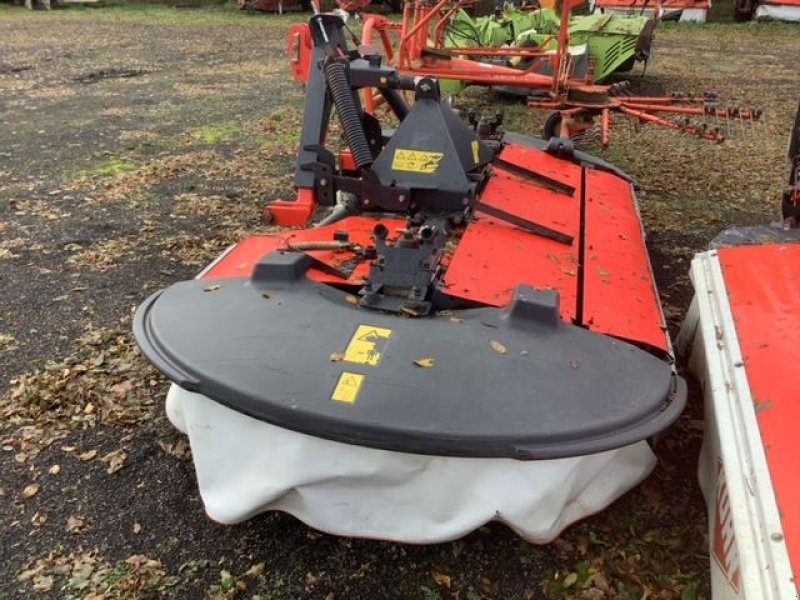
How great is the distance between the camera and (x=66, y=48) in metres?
11.7

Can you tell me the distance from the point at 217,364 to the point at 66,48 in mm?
11572

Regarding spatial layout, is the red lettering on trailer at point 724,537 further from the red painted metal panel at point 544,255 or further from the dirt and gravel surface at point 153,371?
the red painted metal panel at point 544,255

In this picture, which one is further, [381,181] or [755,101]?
[755,101]

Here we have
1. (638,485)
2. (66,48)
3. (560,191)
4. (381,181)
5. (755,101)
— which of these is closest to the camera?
(638,485)

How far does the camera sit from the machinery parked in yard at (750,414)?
1.53m

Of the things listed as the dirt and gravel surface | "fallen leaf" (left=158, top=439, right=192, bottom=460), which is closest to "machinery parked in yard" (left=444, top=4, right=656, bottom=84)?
the dirt and gravel surface

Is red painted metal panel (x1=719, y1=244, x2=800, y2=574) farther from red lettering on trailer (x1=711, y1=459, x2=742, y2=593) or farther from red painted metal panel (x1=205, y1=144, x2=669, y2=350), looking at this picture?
red painted metal panel (x1=205, y1=144, x2=669, y2=350)

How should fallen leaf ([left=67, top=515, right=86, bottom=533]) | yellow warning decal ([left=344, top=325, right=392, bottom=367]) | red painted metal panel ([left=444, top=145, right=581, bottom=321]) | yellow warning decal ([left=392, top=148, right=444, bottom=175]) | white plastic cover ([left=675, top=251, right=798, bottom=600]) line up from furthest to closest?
yellow warning decal ([left=392, top=148, right=444, bottom=175])
red painted metal panel ([left=444, top=145, right=581, bottom=321])
fallen leaf ([left=67, top=515, right=86, bottom=533])
yellow warning decal ([left=344, top=325, right=392, bottom=367])
white plastic cover ([left=675, top=251, right=798, bottom=600])

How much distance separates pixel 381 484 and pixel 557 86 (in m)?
4.53

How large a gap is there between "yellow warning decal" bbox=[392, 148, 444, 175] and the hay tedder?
1561 mm

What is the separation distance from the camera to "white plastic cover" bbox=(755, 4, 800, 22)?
15.4m

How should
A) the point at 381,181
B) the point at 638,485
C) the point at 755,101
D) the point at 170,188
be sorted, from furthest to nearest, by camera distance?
the point at 755,101 < the point at 170,188 < the point at 381,181 < the point at 638,485

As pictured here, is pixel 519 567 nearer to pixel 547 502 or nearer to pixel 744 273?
pixel 547 502

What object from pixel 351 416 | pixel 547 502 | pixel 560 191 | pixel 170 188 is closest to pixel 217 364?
pixel 351 416
